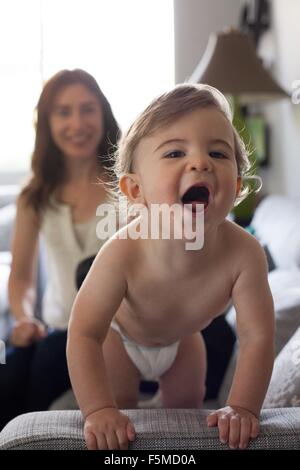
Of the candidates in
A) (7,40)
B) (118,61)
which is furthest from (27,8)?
(118,61)

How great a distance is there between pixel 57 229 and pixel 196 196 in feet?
1.30

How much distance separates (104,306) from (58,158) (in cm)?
45

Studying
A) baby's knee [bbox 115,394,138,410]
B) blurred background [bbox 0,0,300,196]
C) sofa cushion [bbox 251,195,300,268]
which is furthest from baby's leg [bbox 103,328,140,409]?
blurred background [bbox 0,0,300,196]

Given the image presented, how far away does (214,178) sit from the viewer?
0.47 metres

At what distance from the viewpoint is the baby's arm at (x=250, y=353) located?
0.45m

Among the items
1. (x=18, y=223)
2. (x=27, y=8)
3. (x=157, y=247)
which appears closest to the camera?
(x=157, y=247)

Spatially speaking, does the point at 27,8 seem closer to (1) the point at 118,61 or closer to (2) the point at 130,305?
(1) the point at 118,61

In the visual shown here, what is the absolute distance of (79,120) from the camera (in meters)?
0.83

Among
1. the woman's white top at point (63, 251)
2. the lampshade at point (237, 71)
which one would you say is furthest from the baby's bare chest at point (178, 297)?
the lampshade at point (237, 71)

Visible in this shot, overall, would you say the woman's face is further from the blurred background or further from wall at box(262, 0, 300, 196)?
wall at box(262, 0, 300, 196)

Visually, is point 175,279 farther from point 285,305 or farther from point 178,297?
point 285,305

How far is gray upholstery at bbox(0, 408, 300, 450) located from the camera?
1.44 feet
